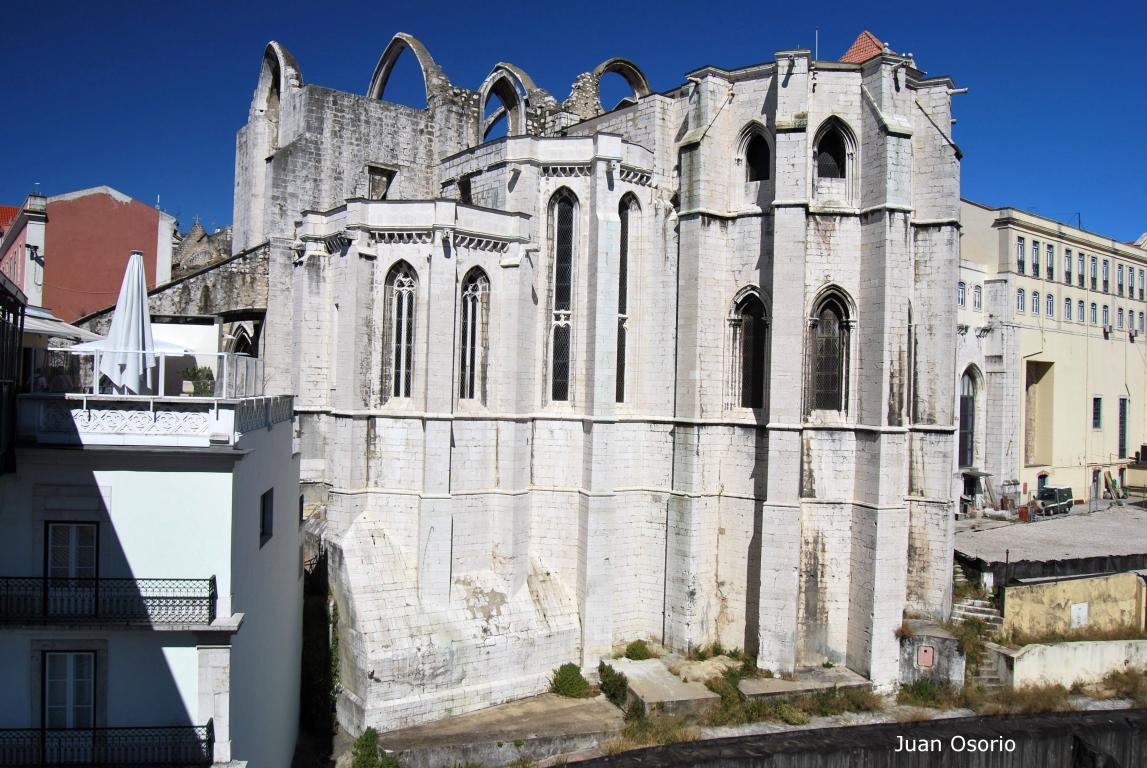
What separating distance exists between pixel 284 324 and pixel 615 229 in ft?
31.4

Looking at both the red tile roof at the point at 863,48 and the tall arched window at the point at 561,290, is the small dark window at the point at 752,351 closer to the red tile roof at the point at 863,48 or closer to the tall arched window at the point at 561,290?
the tall arched window at the point at 561,290

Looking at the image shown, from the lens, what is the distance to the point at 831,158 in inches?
818

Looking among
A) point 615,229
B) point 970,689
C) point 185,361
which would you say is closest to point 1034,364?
point 970,689

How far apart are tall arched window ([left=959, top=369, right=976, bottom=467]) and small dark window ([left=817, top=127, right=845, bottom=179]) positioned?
18904mm

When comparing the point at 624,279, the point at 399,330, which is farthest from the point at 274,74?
the point at 624,279

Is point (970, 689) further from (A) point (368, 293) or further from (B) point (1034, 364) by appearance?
(B) point (1034, 364)

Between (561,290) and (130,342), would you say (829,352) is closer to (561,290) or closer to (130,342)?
(561,290)

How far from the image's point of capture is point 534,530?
20203mm

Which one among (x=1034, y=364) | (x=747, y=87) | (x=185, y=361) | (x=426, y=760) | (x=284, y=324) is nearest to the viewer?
(x=185, y=361)

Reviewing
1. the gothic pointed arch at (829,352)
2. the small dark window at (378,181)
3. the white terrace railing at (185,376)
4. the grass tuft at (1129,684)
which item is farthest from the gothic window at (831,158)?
the white terrace railing at (185,376)

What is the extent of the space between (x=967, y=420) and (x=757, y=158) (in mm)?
20862

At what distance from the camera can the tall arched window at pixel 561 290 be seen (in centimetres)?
2028

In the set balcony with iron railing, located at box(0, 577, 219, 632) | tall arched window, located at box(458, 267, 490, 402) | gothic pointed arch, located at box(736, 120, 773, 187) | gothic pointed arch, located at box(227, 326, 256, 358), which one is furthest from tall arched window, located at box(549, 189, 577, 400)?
balcony with iron railing, located at box(0, 577, 219, 632)

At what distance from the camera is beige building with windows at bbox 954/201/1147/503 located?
36.1 m
